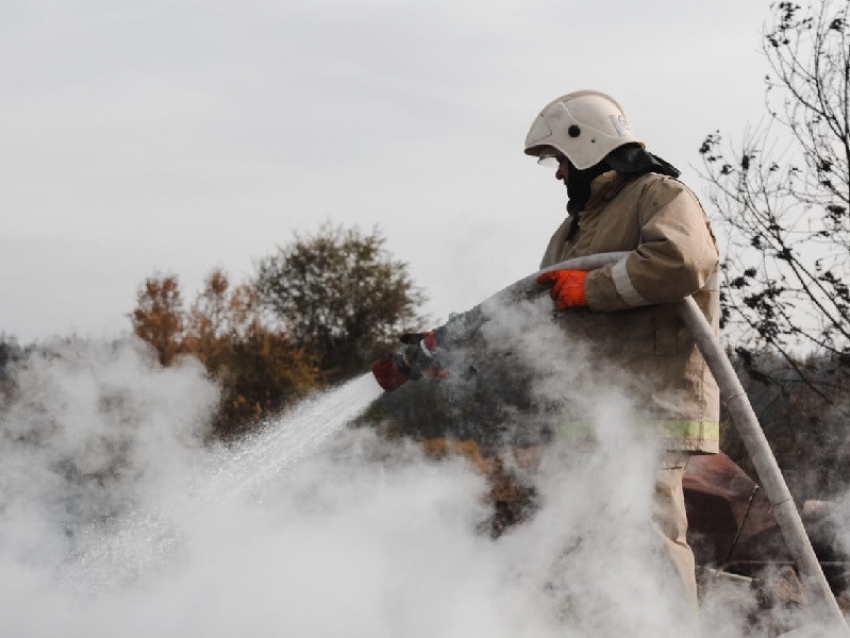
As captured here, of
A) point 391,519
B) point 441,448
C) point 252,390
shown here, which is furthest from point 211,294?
point 391,519

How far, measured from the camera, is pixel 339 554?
4.59 meters

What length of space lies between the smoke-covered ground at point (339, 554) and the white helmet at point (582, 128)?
0.70 metres

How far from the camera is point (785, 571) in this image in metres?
5.89

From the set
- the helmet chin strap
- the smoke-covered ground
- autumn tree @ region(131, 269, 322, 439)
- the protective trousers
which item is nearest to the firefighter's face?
the helmet chin strap

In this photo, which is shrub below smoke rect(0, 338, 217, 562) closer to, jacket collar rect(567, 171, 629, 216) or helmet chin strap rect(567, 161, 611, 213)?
helmet chin strap rect(567, 161, 611, 213)

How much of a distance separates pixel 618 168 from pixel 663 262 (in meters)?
0.59

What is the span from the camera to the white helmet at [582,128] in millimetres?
4184

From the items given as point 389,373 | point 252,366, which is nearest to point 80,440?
point 389,373

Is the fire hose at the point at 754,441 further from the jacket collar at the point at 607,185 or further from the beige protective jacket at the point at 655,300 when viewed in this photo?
the jacket collar at the point at 607,185

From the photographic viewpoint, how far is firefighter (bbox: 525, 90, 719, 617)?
3689mm

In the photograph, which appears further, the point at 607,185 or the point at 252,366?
the point at 252,366

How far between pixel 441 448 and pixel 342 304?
45.9 ft

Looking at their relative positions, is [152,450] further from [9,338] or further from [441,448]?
[9,338]

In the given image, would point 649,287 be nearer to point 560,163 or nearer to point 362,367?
point 560,163
